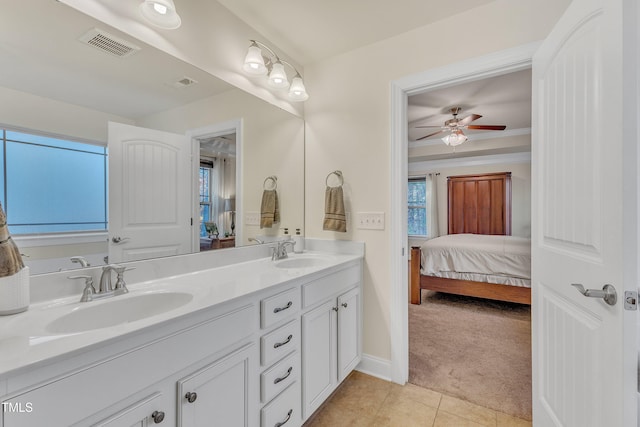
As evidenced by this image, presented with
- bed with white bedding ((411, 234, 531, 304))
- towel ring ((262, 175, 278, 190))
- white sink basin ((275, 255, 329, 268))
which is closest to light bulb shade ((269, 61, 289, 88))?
towel ring ((262, 175, 278, 190))

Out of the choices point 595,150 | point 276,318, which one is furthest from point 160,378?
point 595,150

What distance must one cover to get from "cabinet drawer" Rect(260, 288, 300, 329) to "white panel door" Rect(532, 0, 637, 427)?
1147 mm

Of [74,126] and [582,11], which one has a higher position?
[582,11]

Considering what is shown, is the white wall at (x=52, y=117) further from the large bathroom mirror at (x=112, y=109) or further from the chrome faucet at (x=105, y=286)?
the chrome faucet at (x=105, y=286)

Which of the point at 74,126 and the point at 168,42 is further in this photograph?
the point at 168,42

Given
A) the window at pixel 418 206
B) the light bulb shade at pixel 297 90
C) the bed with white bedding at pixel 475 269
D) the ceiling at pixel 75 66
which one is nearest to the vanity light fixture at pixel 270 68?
the light bulb shade at pixel 297 90

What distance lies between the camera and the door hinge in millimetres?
835

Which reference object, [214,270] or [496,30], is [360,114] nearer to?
[496,30]

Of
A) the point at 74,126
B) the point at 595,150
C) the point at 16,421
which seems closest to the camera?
Answer: the point at 16,421

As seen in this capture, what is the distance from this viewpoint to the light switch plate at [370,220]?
6.66 feet

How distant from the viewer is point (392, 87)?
1974mm

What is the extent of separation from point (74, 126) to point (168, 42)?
62cm

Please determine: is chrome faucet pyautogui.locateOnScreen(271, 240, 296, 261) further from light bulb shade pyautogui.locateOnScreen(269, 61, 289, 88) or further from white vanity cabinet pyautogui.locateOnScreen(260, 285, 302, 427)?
light bulb shade pyautogui.locateOnScreen(269, 61, 289, 88)

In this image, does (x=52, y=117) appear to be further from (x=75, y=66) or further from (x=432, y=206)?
(x=432, y=206)
